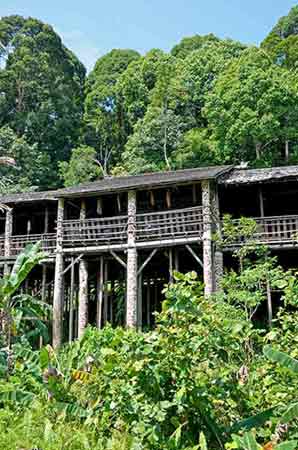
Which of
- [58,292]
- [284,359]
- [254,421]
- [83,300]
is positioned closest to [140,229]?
[83,300]

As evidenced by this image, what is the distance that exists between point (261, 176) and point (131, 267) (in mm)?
5015

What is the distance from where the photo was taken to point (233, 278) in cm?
990

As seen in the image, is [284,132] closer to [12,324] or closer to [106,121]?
[106,121]

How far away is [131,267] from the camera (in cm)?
1738

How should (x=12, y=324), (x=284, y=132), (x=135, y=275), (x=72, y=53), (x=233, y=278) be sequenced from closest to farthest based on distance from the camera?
(x=233, y=278), (x=12, y=324), (x=135, y=275), (x=284, y=132), (x=72, y=53)

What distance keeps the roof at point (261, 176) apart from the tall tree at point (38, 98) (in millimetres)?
27176

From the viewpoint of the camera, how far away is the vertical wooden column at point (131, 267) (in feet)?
55.4

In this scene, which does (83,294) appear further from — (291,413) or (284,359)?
(291,413)

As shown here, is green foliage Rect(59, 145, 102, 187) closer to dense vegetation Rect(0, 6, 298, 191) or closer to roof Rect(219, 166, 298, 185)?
dense vegetation Rect(0, 6, 298, 191)

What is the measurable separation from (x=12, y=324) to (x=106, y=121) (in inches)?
1424

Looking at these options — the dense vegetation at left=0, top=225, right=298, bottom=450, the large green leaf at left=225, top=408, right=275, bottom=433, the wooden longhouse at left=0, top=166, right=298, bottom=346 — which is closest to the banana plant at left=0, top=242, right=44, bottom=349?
the dense vegetation at left=0, top=225, right=298, bottom=450

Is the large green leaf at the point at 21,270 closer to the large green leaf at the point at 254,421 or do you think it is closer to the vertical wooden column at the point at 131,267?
the vertical wooden column at the point at 131,267

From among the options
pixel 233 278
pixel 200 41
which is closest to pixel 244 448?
pixel 233 278

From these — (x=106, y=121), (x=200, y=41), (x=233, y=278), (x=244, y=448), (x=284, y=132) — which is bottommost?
(x=244, y=448)
